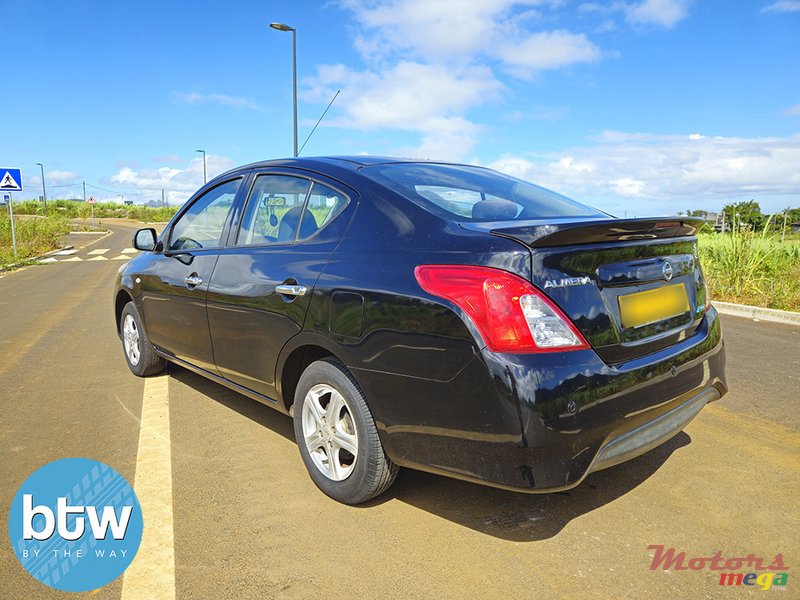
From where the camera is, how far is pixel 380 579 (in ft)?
7.12

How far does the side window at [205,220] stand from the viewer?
3766 mm

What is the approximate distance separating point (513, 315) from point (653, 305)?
0.77 meters

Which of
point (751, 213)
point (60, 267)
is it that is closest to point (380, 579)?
point (751, 213)

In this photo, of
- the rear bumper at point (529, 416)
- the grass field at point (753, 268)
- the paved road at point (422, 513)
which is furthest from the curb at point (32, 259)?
the rear bumper at point (529, 416)

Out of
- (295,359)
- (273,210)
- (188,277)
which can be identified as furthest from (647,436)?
(188,277)

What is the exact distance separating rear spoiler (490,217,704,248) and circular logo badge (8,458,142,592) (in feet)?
6.58

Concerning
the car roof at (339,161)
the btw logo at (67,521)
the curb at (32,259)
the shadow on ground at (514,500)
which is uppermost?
the car roof at (339,161)

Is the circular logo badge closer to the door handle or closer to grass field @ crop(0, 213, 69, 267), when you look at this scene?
the door handle

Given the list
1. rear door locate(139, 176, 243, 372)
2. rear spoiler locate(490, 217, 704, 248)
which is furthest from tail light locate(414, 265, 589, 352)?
rear door locate(139, 176, 243, 372)

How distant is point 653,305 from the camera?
2.48m

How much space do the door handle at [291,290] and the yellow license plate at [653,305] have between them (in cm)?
141

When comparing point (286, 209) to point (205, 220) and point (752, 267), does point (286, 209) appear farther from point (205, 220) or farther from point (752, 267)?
point (752, 267)

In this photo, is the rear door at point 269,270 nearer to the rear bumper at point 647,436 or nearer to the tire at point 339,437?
the tire at point 339,437

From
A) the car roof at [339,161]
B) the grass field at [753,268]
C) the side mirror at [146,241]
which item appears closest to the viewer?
the car roof at [339,161]
